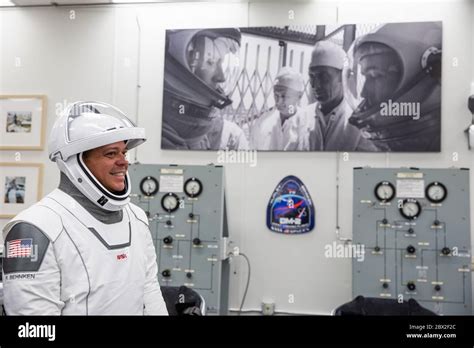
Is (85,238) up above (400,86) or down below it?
below

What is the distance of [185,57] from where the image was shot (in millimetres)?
3451

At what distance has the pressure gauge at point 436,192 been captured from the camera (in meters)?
2.61

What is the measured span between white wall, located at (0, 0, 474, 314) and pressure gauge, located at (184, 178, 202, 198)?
524 millimetres

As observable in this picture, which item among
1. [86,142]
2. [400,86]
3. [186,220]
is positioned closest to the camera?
[86,142]

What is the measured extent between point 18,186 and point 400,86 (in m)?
3.41

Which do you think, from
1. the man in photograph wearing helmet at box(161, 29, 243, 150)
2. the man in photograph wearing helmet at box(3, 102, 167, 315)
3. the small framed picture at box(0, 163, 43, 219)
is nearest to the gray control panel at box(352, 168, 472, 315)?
the man in photograph wearing helmet at box(161, 29, 243, 150)

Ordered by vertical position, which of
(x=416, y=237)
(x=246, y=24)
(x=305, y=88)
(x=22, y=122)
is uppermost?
(x=246, y=24)

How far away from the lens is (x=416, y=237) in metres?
2.61

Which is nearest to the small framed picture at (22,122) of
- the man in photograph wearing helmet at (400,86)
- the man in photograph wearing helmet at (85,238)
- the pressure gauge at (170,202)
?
the pressure gauge at (170,202)

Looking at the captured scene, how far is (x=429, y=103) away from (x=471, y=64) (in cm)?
45

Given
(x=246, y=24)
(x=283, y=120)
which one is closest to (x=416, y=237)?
(x=283, y=120)

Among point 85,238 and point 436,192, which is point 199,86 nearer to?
point 436,192

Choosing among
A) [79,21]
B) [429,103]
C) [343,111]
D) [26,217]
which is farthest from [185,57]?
[26,217]
